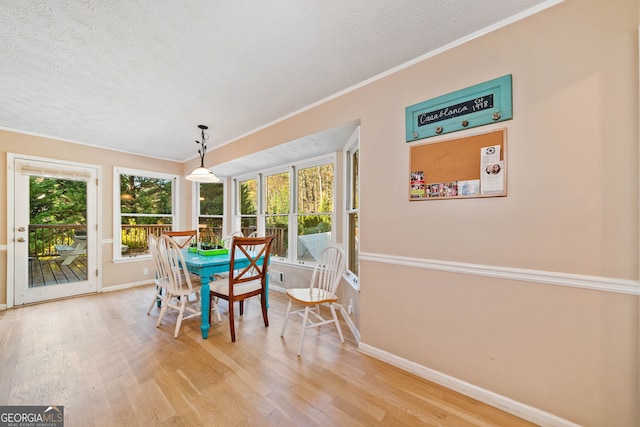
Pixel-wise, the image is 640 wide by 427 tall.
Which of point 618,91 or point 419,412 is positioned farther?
point 419,412

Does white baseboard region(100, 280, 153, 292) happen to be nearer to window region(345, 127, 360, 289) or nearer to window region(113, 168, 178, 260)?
window region(113, 168, 178, 260)

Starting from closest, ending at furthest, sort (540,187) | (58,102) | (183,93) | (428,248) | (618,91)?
(618,91) < (540,187) < (428,248) < (183,93) < (58,102)

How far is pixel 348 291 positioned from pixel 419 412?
1.38m

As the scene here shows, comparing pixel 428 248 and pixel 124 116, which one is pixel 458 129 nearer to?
pixel 428 248

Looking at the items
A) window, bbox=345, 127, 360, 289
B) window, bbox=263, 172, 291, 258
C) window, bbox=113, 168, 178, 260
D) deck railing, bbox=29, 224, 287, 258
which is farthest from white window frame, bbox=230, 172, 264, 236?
window, bbox=345, 127, 360, 289

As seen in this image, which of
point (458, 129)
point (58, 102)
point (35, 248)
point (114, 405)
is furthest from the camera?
point (35, 248)

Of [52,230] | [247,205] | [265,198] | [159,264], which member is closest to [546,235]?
[159,264]

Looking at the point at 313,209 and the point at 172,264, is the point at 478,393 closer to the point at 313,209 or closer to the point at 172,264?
the point at 313,209

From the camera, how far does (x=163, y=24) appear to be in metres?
1.52

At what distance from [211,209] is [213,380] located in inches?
151

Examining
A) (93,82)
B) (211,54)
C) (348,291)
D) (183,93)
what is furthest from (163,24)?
(348,291)

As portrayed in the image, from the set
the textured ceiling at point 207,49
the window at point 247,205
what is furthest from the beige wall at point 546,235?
the window at point 247,205

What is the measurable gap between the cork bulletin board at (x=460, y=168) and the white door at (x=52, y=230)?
4.93 m

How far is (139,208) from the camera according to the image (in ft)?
14.7
